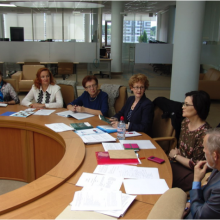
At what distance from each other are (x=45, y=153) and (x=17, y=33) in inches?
247

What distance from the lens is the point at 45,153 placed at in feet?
10.9

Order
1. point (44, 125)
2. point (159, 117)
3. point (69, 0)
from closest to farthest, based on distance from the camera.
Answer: point (44, 125)
point (159, 117)
point (69, 0)

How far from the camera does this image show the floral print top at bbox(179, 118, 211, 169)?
2.49 meters

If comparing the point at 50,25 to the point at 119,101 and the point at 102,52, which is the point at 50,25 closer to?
the point at 102,52

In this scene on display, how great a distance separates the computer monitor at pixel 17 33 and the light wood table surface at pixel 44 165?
5.25 m

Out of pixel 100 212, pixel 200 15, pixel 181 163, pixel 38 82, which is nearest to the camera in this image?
pixel 100 212

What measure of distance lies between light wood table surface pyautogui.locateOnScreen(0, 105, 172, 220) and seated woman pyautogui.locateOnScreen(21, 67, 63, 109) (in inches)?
9.1

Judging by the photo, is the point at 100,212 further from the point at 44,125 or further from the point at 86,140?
the point at 44,125

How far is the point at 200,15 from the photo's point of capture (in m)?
4.81

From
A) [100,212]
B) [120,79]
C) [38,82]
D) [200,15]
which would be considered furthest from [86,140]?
[120,79]

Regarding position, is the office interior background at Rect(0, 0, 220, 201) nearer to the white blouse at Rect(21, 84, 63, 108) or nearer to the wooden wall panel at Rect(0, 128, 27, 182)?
the white blouse at Rect(21, 84, 63, 108)

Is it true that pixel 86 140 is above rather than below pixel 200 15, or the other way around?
below

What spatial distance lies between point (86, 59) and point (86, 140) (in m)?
6.35

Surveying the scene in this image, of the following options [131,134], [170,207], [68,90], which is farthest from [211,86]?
[170,207]
